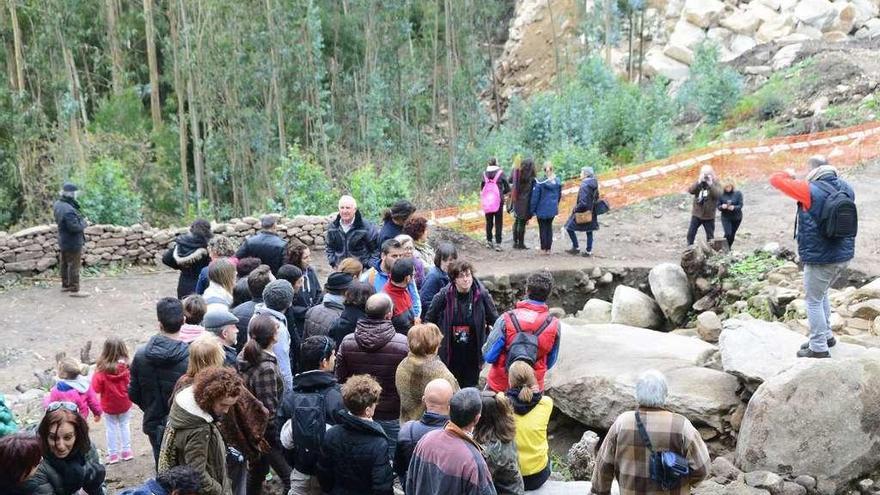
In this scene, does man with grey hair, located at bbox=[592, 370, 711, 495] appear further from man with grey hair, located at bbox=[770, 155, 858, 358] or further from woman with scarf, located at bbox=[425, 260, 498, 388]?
man with grey hair, located at bbox=[770, 155, 858, 358]

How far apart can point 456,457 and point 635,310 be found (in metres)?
7.81

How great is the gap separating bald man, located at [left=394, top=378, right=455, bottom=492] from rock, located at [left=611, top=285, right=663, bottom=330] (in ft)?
23.2

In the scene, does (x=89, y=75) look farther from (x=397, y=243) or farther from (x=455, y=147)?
(x=397, y=243)

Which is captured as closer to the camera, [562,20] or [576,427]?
[576,427]

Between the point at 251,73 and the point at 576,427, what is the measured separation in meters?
26.0

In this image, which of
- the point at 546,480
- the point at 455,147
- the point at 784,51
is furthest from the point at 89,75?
the point at 546,480

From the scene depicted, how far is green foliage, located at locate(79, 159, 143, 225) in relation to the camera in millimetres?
15500

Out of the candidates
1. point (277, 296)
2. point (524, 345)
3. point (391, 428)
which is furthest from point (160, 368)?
point (524, 345)

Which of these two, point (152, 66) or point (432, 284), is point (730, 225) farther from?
point (152, 66)

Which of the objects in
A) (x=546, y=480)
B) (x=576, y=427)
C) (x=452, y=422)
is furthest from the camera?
(x=576, y=427)

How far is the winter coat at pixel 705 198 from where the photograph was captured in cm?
1277

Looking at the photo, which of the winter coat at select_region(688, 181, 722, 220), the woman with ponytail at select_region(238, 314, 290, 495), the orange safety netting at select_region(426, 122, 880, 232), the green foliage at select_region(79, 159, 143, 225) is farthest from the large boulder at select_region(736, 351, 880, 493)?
the green foliage at select_region(79, 159, 143, 225)

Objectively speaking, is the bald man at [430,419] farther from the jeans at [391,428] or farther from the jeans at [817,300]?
the jeans at [817,300]

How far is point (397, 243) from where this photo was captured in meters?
7.59
